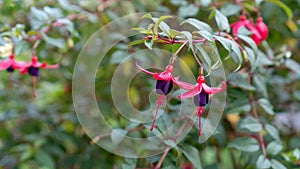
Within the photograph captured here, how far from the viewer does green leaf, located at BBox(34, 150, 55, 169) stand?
Result: 3.51 feet

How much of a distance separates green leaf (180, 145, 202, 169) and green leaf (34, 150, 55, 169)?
1.39ft

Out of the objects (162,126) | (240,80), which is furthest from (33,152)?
(240,80)

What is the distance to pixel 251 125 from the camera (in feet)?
2.85

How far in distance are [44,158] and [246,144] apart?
528mm

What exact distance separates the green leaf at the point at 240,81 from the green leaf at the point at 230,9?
0.14 m

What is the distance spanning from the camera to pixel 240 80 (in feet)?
2.94

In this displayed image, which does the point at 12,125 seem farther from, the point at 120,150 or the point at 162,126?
the point at 162,126

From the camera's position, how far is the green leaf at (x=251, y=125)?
0.86 metres

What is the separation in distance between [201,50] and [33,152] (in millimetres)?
668

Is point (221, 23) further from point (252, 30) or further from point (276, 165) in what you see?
point (276, 165)

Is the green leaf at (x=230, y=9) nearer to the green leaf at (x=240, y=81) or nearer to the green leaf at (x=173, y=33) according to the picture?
the green leaf at (x=240, y=81)

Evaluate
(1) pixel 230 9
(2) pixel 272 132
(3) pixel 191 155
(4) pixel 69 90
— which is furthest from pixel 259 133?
(4) pixel 69 90

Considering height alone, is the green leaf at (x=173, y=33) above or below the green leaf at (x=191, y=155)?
above

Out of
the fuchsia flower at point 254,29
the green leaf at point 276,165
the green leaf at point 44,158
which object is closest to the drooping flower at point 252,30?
the fuchsia flower at point 254,29
